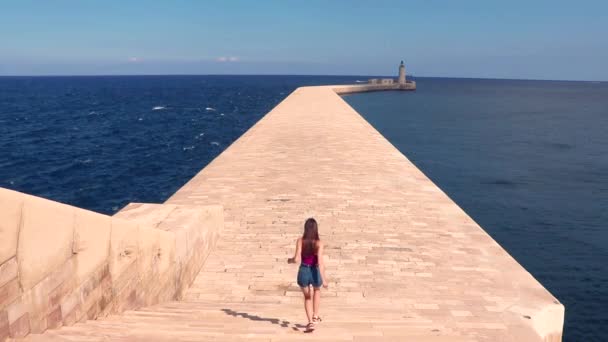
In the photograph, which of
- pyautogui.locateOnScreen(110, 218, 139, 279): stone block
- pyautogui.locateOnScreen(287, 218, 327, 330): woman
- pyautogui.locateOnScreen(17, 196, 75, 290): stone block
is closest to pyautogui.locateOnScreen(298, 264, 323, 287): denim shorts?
pyautogui.locateOnScreen(287, 218, 327, 330): woman

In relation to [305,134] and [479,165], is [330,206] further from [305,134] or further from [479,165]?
[479,165]

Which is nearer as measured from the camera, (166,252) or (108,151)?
(166,252)

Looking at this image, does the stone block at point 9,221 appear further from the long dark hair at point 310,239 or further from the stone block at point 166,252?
the long dark hair at point 310,239

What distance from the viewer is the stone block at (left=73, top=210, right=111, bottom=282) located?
4965mm

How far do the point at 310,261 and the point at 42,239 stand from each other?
2701 mm

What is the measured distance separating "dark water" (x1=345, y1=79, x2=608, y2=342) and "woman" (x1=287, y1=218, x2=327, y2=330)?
8.84m

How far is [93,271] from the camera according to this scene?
17.3ft

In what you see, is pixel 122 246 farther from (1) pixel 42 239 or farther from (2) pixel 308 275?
→ (2) pixel 308 275

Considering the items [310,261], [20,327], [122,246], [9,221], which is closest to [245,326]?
[310,261]

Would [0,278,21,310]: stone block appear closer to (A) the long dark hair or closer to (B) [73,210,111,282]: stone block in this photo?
(B) [73,210,111,282]: stone block

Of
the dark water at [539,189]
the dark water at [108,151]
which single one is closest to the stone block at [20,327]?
the dark water at [539,189]

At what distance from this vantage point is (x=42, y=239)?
14.6 ft

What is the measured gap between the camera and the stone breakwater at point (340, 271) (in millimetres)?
5344

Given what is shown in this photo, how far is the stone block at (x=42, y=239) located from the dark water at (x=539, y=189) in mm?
11356
